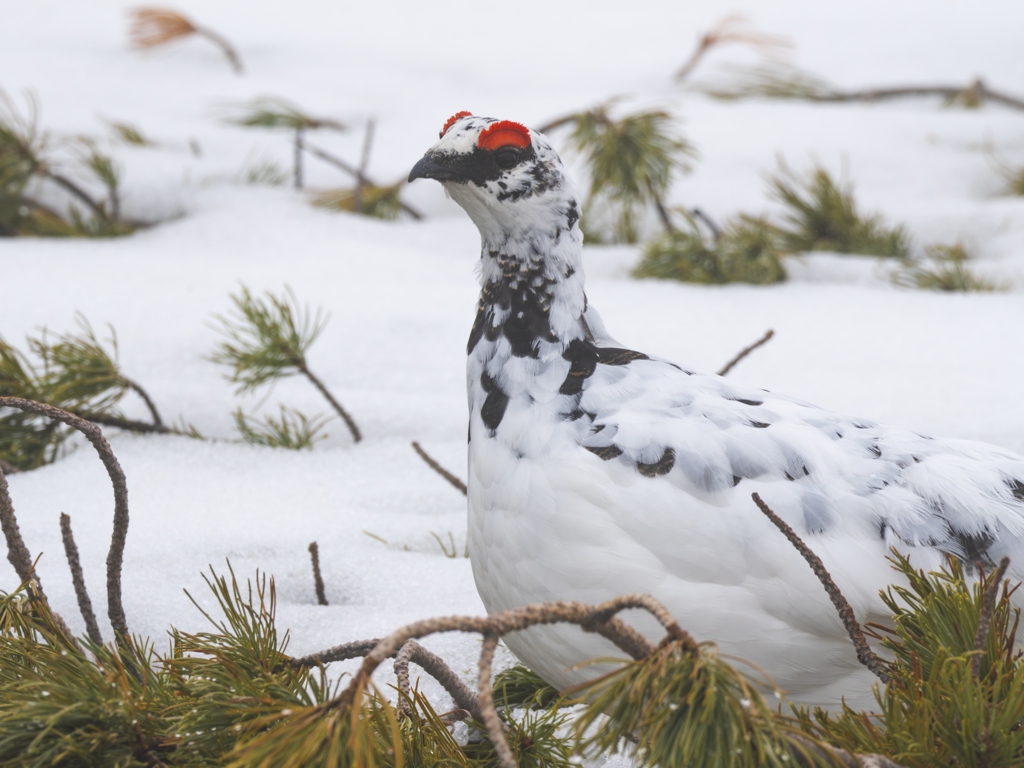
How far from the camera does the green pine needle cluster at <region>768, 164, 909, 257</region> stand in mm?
3150

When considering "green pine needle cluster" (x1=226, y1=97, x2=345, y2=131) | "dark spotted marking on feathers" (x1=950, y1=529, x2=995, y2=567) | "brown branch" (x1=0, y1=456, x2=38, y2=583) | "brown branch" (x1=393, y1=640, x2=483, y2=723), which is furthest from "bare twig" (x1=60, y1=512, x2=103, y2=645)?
"green pine needle cluster" (x1=226, y1=97, x2=345, y2=131)

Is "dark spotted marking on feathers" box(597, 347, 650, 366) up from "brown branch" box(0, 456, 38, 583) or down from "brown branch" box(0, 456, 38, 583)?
up

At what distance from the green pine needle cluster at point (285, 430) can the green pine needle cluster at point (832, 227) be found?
186cm

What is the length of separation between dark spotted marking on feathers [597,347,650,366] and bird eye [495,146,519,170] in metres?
0.32

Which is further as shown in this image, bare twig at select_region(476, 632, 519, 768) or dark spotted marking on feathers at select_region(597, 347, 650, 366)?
dark spotted marking on feathers at select_region(597, 347, 650, 366)

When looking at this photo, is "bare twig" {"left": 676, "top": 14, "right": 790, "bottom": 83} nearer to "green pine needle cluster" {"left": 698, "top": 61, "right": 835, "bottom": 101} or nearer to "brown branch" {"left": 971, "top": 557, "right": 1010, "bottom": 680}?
"green pine needle cluster" {"left": 698, "top": 61, "right": 835, "bottom": 101}

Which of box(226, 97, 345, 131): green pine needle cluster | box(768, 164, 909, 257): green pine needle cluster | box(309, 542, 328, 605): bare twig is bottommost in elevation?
box(309, 542, 328, 605): bare twig

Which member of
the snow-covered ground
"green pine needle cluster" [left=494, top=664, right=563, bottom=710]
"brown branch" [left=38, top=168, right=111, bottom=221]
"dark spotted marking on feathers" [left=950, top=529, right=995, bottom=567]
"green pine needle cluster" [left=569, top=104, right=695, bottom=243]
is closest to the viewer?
"dark spotted marking on feathers" [left=950, top=529, right=995, bottom=567]

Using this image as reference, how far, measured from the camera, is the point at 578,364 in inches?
52.4

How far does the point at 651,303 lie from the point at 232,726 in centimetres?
216

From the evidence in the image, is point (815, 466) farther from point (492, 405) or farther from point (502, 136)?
point (502, 136)

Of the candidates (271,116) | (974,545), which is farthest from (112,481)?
(271,116)

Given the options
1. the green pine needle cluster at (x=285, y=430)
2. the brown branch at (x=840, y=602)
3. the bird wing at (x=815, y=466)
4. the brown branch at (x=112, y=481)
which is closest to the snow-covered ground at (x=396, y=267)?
the green pine needle cluster at (x=285, y=430)

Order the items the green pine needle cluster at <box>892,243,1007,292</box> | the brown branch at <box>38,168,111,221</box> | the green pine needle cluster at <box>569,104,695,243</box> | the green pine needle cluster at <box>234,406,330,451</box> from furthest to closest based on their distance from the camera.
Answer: the brown branch at <box>38,168,111,221</box> → the green pine needle cluster at <box>569,104,695,243</box> → the green pine needle cluster at <box>892,243,1007,292</box> → the green pine needle cluster at <box>234,406,330,451</box>
